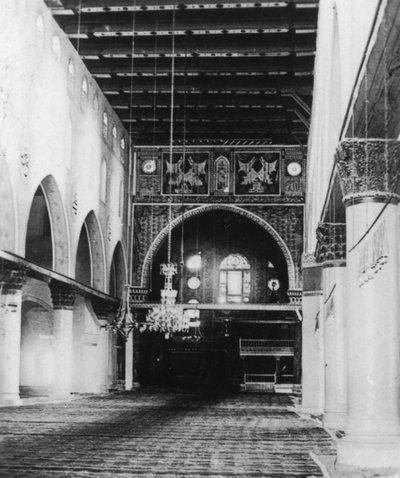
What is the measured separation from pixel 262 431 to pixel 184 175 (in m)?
14.4

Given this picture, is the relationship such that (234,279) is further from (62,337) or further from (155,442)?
(155,442)

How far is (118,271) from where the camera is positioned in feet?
82.5

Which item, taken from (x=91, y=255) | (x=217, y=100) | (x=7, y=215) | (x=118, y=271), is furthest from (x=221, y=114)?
(x=7, y=215)

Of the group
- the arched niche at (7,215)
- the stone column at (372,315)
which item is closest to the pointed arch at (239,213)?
the arched niche at (7,215)

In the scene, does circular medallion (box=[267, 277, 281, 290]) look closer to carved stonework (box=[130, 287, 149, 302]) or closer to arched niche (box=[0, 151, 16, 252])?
carved stonework (box=[130, 287, 149, 302])

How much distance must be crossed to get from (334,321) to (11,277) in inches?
256

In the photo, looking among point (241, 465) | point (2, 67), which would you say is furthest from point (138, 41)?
point (241, 465)

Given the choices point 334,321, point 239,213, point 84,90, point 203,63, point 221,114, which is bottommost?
point 334,321

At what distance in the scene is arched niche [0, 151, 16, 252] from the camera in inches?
579

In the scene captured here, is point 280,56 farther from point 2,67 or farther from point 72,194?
point 2,67

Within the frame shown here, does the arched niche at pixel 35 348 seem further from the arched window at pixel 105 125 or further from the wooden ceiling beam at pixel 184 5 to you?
the wooden ceiling beam at pixel 184 5

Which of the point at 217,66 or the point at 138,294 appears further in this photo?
the point at 138,294

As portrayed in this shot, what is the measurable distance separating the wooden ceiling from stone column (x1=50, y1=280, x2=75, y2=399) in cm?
568

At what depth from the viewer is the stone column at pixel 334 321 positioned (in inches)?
462
